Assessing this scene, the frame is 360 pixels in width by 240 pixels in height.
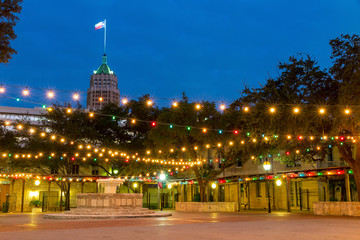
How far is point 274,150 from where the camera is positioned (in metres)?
31.2

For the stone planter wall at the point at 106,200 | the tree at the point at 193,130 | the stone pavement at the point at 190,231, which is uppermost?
the tree at the point at 193,130

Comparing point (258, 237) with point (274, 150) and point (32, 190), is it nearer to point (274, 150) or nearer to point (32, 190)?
point (274, 150)

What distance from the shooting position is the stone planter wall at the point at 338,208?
22047 millimetres

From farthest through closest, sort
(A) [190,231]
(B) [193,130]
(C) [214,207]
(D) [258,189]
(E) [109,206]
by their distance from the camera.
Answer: (D) [258,189] < (C) [214,207] < (B) [193,130] < (E) [109,206] < (A) [190,231]

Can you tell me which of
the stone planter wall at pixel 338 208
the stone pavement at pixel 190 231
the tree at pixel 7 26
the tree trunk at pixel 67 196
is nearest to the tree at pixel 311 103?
the stone planter wall at pixel 338 208

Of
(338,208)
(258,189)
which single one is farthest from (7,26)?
(258,189)

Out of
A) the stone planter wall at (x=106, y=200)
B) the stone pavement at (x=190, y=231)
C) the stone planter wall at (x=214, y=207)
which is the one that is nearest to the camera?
the stone pavement at (x=190, y=231)

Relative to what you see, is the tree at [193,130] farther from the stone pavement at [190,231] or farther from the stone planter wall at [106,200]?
the stone pavement at [190,231]

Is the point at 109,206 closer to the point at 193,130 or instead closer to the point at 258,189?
the point at 193,130

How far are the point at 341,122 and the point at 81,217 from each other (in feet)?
51.8

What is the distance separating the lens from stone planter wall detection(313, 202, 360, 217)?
2205 cm

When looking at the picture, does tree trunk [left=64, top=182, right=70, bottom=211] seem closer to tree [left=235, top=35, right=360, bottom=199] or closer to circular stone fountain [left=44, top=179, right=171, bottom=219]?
circular stone fountain [left=44, top=179, right=171, bottom=219]

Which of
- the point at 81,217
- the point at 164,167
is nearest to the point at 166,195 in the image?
the point at 164,167

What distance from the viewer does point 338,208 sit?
2317 centimetres
